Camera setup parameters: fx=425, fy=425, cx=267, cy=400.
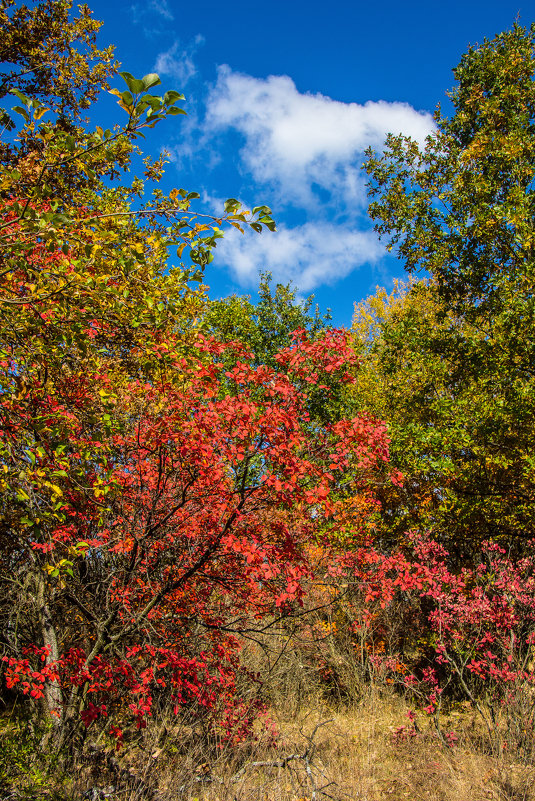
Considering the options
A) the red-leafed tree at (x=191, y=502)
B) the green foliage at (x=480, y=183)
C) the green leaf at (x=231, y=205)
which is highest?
the green foliage at (x=480, y=183)

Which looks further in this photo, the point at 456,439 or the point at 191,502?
the point at 456,439

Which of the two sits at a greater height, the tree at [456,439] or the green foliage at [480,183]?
the green foliage at [480,183]

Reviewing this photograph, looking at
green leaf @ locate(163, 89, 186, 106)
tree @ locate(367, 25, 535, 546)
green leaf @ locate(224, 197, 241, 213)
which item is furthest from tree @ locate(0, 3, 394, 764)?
tree @ locate(367, 25, 535, 546)

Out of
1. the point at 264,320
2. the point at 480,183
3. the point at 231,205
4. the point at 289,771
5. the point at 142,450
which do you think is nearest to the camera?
→ the point at 231,205

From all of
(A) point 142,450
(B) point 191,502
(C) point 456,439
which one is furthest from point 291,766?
(C) point 456,439

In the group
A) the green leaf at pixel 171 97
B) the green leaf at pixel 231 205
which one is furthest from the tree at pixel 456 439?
the green leaf at pixel 171 97

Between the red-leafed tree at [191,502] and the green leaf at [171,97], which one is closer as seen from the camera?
the green leaf at [171,97]

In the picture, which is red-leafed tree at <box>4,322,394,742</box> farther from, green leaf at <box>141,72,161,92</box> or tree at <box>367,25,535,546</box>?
tree at <box>367,25,535,546</box>

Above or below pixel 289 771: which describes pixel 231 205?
above

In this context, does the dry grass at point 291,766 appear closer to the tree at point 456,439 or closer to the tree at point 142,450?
the tree at point 142,450

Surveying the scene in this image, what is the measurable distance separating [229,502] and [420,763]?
5.83 m

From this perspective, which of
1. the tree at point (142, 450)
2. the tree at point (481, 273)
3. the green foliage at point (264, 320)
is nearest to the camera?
the tree at point (142, 450)

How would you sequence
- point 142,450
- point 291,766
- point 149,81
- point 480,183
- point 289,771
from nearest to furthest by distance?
point 149,81 < point 142,450 < point 289,771 < point 291,766 < point 480,183

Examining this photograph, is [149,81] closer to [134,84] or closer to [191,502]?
[134,84]
